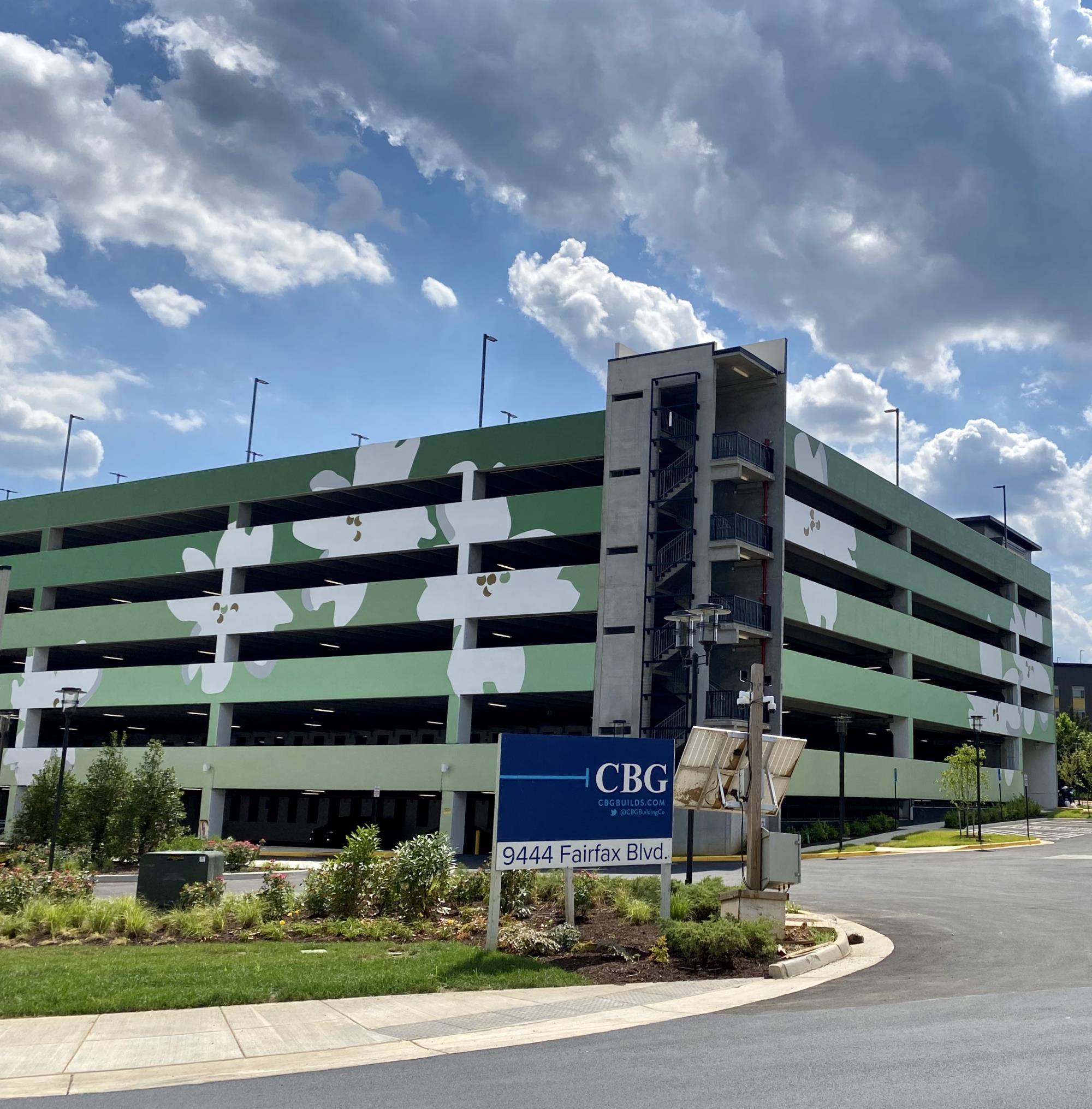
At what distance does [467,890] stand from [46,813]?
2746 cm

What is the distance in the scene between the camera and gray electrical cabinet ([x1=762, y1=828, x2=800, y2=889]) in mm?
18734

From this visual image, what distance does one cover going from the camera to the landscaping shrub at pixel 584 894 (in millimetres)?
20391

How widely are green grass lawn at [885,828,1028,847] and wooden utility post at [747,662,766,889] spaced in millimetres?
34631

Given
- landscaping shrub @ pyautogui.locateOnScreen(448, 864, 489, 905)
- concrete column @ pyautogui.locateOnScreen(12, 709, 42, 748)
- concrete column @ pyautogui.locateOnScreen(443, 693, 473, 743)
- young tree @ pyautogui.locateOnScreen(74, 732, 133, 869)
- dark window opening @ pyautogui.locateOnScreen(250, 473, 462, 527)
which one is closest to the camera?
landscaping shrub @ pyautogui.locateOnScreen(448, 864, 489, 905)

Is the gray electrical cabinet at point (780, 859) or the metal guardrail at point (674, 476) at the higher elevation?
the metal guardrail at point (674, 476)

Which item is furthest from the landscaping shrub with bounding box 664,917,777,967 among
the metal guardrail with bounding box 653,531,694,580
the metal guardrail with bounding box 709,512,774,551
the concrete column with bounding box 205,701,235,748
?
the concrete column with bounding box 205,701,235,748

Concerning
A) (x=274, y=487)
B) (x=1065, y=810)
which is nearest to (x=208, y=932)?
(x=274, y=487)

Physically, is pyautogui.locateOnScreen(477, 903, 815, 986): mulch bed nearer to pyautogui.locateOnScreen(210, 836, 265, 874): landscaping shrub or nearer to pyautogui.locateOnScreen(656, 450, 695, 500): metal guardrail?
pyautogui.locateOnScreen(210, 836, 265, 874): landscaping shrub

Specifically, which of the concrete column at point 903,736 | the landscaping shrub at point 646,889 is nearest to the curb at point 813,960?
the landscaping shrub at point 646,889

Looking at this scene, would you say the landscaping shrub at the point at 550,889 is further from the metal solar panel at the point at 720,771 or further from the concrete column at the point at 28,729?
the concrete column at the point at 28,729

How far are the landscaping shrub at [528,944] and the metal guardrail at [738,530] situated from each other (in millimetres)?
33120

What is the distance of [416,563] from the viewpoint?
200 ft

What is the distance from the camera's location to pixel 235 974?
14117 mm

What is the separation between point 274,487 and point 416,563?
825cm
